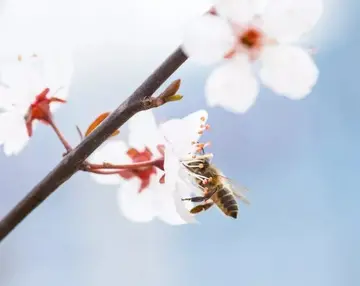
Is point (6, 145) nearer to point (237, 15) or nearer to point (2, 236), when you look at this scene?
point (2, 236)

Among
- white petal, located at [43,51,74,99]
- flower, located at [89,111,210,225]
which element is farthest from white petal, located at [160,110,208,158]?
white petal, located at [43,51,74,99]

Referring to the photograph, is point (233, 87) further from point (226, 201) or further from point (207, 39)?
point (226, 201)

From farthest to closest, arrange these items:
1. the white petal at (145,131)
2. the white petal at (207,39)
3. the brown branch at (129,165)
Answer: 1. the white petal at (145,131)
2. the brown branch at (129,165)
3. the white petal at (207,39)

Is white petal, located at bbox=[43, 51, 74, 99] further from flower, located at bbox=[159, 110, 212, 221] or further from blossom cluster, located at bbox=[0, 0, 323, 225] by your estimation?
flower, located at bbox=[159, 110, 212, 221]

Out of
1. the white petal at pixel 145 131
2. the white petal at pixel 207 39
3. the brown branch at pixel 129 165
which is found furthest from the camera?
the white petal at pixel 145 131

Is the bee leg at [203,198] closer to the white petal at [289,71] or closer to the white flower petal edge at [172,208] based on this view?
the white flower petal edge at [172,208]

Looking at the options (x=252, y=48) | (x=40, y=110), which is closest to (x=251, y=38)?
(x=252, y=48)

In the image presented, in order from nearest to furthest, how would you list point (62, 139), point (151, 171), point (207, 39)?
1. point (207, 39)
2. point (62, 139)
3. point (151, 171)

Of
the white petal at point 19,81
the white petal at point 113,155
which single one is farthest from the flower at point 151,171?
the white petal at point 19,81
